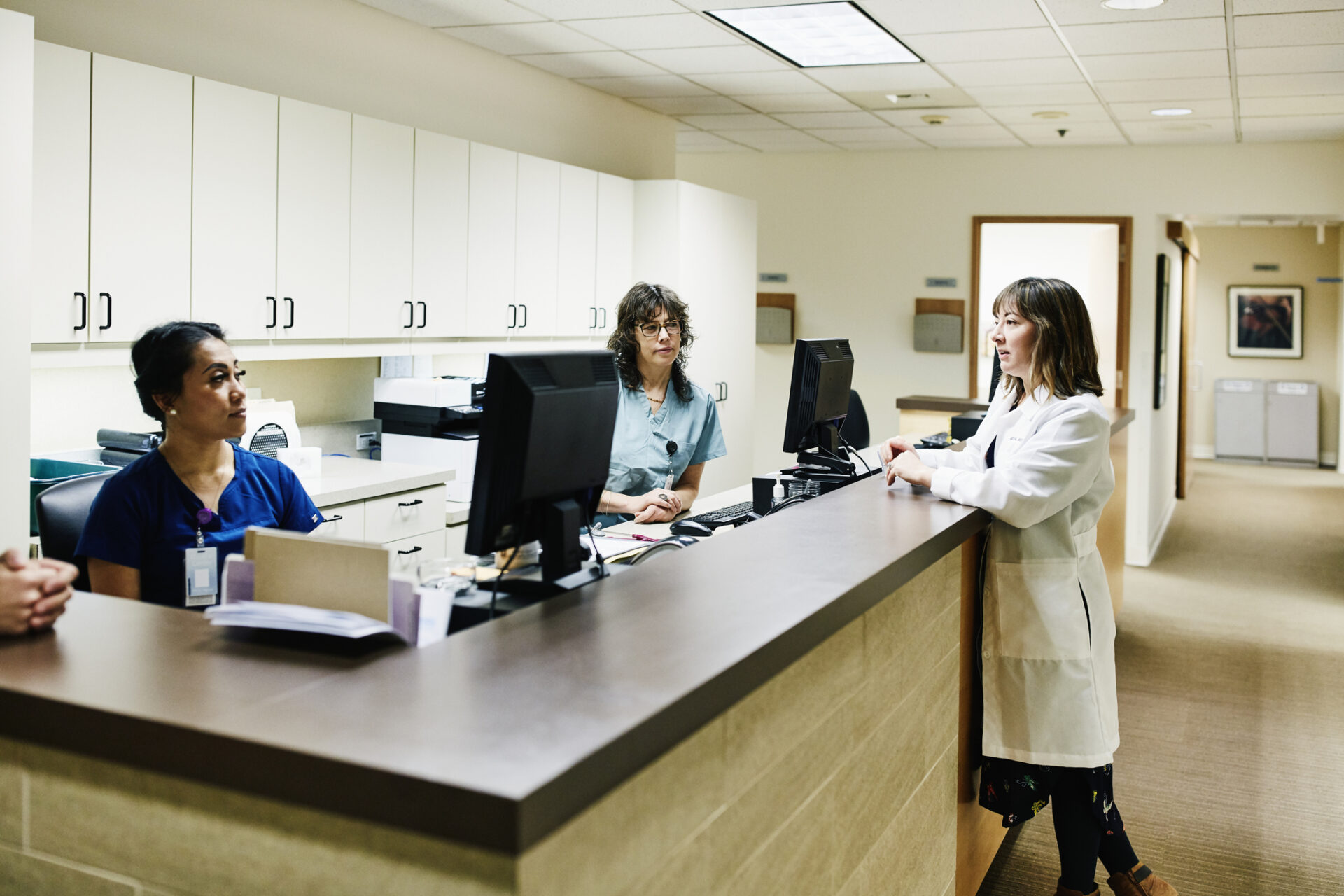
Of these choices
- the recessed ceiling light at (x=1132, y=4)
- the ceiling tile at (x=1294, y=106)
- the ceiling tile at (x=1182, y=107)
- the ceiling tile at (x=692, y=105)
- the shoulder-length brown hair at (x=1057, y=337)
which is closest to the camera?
the shoulder-length brown hair at (x=1057, y=337)

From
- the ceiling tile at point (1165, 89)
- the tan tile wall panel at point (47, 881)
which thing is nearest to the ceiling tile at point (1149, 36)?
the ceiling tile at point (1165, 89)

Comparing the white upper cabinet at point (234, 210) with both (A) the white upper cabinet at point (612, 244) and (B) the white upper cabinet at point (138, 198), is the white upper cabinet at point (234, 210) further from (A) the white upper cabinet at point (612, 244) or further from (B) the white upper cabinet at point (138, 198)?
(A) the white upper cabinet at point (612, 244)

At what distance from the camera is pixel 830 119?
21.3 ft

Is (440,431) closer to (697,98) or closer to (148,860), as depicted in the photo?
(697,98)

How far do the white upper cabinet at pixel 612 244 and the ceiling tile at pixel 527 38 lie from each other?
694 millimetres

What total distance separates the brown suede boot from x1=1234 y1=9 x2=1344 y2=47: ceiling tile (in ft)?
9.95

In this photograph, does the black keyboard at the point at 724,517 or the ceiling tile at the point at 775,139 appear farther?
the ceiling tile at the point at 775,139

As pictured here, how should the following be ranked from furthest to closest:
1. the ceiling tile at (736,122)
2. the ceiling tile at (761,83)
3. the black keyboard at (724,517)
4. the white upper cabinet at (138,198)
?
the ceiling tile at (736,122) < the ceiling tile at (761,83) < the white upper cabinet at (138,198) < the black keyboard at (724,517)

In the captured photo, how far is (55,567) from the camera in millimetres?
1440

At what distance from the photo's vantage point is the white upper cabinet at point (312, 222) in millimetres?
3590

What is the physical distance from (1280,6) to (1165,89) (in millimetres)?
1480

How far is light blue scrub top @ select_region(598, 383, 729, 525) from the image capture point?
11.1ft

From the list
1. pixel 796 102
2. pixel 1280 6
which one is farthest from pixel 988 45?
pixel 796 102

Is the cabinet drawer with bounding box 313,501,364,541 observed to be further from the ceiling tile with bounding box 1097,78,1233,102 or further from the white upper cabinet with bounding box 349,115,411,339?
the ceiling tile with bounding box 1097,78,1233,102
